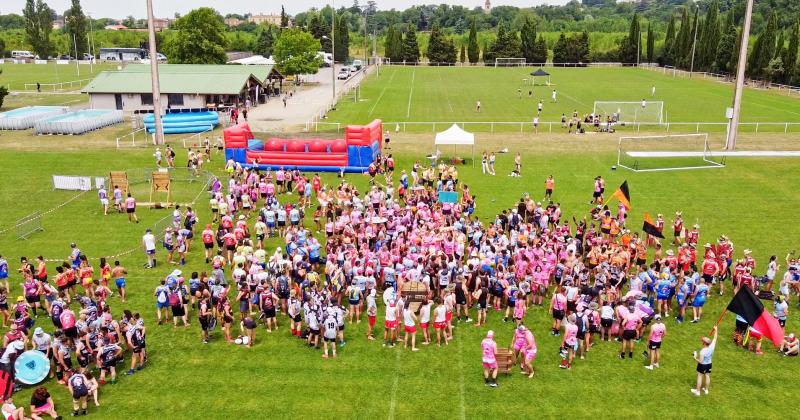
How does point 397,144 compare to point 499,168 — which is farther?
point 397,144

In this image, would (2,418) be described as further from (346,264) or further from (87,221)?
(87,221)

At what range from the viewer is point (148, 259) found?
2081 centimetres

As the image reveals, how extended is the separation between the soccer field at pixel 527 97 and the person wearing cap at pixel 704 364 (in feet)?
113

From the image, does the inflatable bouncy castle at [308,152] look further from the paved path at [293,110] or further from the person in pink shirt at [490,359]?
the person in pink shirt at [490,359]

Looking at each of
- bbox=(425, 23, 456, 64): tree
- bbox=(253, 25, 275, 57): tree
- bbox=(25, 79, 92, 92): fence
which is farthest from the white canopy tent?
bbox=(253, 25, 275, 57): tree

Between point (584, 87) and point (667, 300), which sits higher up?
point (584, 87)

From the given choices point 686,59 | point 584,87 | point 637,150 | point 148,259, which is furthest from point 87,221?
point 686,59

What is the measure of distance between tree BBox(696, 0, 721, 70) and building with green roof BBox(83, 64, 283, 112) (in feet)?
210

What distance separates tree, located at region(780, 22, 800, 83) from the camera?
69.2 metres

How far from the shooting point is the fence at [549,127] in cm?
4556

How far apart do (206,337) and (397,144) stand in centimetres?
2598

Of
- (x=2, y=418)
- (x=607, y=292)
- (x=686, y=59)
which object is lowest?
(x=2, y=418)

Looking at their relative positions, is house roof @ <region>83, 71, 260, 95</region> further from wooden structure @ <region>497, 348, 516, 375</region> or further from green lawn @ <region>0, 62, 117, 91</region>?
wooden structure @ <region>497, 348, 516, 375</region>

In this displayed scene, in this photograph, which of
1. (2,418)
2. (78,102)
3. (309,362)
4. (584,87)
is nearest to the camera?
(2,418)
